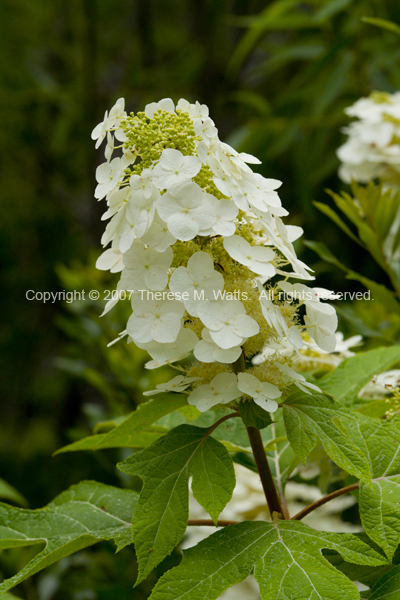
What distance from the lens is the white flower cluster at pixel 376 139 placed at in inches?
59.0

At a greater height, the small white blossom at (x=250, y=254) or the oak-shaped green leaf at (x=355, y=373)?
the small white blossom at (x=250, y=254)

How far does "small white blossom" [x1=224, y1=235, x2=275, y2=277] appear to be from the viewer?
22.2 inches

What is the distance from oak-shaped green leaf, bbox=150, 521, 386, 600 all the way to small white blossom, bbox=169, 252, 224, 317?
A: 0.78 feet

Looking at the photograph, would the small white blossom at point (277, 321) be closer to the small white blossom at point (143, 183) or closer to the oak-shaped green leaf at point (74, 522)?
the small white blossom at point (143, 183)

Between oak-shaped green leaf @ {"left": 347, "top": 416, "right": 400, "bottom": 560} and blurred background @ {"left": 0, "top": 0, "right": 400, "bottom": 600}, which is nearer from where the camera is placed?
oak-shaped green leaf @ {"left": 347, "top": 416, "right": 400, "bottom": 560}

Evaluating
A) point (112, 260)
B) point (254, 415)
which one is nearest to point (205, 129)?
point (112, 260)

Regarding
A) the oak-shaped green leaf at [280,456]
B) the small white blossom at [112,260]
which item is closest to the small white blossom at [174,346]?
the small white blossom at [112,260]

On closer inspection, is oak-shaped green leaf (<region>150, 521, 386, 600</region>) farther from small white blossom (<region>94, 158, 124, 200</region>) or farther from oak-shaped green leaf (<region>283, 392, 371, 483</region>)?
small white blossom (<region>94, 158, 124, 200</region>)

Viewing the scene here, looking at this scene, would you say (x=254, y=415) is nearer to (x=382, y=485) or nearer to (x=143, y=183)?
(x=382, y=485)

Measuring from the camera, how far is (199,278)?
0.56m

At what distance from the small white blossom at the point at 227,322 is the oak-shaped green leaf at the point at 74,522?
253mm

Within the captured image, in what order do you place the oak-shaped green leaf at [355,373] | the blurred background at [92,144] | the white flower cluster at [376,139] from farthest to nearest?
1. the blurred background at [92,144]
2. the white flower cluster at [376,139]
3. the oak-shaped green leaf at [355,373]

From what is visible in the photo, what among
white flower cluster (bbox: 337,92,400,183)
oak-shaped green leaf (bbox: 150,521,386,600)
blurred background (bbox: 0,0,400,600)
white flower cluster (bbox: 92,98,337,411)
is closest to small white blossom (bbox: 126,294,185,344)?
white flower cluster (bbox: 92,98,337,411)

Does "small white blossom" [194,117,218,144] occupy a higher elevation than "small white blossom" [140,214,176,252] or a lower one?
higher
